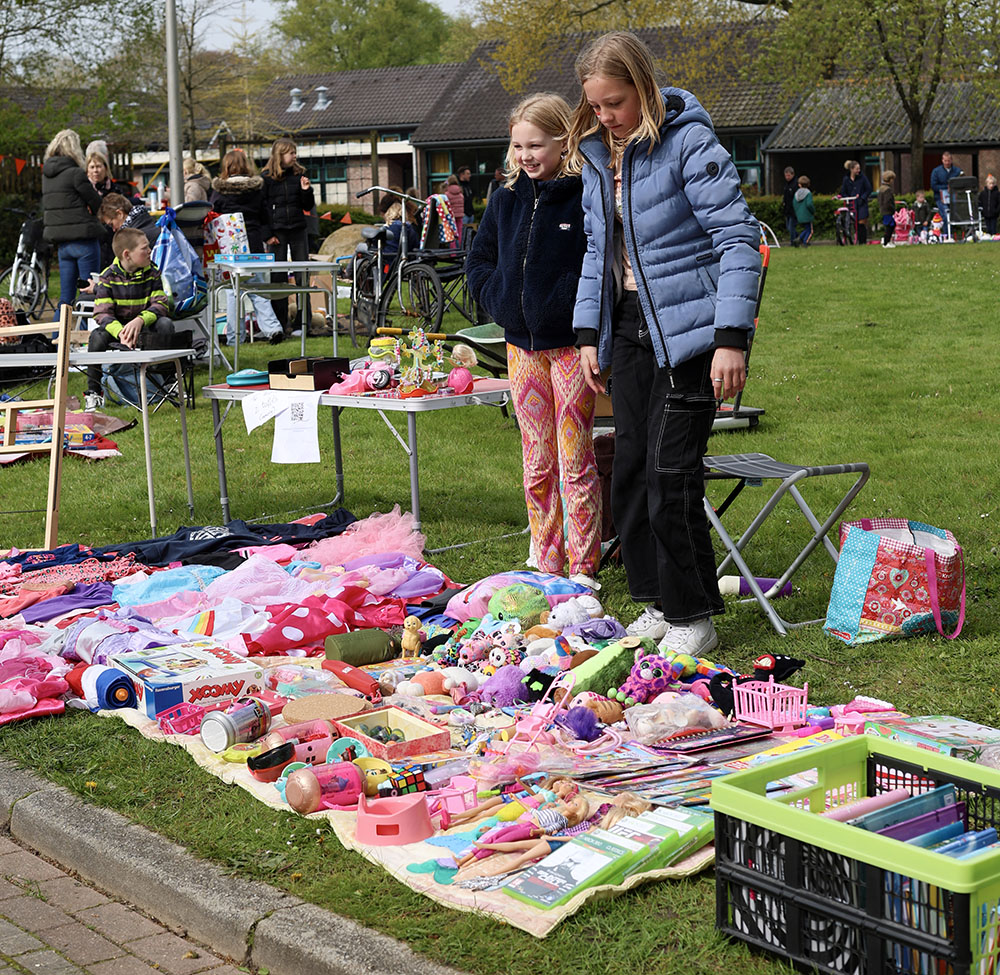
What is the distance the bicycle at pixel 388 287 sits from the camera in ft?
42.4

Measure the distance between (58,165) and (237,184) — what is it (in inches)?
66.1

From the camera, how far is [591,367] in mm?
4555

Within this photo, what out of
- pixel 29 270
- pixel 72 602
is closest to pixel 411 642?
pixel 72 602

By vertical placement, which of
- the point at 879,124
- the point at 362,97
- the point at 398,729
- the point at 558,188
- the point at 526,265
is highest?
the point at 362,97

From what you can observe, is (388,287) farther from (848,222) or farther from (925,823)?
(848,222)

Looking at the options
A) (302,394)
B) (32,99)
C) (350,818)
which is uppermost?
(32,99)

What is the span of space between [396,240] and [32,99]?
2330 cm

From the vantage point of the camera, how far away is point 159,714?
4.04 metres

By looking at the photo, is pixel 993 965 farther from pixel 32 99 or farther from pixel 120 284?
pixel 32 99

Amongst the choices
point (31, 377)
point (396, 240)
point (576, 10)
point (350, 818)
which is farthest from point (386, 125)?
point (350, 818)

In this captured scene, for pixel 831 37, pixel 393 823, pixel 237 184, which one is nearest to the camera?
pixel 393 823

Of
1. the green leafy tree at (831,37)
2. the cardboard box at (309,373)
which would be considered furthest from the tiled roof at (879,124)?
the cardboard box at (309,373)

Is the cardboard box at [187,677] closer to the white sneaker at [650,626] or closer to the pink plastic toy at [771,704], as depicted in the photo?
the white sneaker at [650,626]

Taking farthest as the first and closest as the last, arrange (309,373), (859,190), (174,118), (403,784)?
(859,190) < (174,118) < (309,373) < (403,784)
